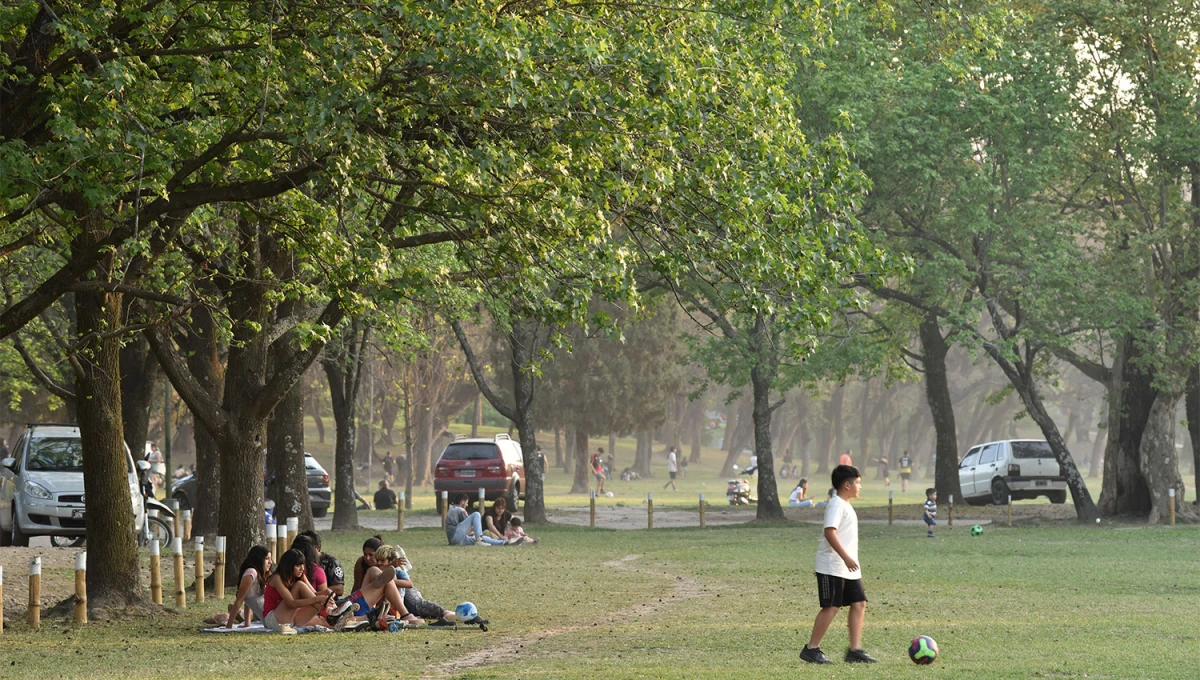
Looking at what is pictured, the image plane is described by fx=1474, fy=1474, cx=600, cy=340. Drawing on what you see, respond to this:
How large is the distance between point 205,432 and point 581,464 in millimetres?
40444

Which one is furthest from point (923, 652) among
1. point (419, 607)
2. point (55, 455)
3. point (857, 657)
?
point (55, 455)

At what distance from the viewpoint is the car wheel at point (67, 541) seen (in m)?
26.7

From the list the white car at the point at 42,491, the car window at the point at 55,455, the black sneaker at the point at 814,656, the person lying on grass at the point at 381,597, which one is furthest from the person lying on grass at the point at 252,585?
the car window at the point at 55,455

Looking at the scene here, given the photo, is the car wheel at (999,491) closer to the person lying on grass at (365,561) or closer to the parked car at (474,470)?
the parked car at (474,470)

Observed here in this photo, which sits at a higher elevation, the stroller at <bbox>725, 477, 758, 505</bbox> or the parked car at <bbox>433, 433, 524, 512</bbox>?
the parked car at <bbox>433, 433, 524, 512</bbox>

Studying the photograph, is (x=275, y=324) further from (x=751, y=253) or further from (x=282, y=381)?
(x=751, y=253)

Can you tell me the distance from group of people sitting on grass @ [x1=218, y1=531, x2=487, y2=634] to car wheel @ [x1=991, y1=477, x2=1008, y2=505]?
29.8 meters

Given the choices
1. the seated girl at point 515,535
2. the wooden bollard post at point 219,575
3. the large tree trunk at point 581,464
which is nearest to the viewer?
the wooden bollard post at point 219,575

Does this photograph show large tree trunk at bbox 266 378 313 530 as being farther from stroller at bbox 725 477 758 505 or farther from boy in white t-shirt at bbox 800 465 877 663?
stroller at bbox 725 477 758 505

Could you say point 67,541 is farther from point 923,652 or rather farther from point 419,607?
point 923,652

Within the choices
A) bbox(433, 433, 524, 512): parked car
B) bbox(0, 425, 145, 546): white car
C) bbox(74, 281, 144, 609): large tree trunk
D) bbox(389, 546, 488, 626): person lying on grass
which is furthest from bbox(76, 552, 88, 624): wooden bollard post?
bbox(433, 433, 524, 512): parked car

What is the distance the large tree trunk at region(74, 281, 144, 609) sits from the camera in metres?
16.4

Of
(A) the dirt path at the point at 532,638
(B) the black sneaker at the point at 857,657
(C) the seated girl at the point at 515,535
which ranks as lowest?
(A) the dirt path at the point at 532,638

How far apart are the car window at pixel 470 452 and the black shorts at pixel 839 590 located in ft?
101
